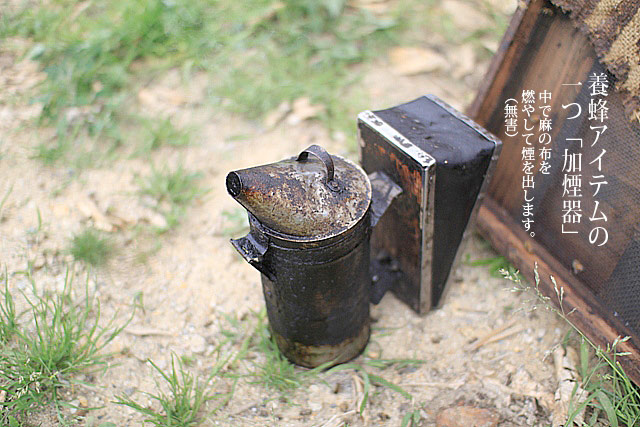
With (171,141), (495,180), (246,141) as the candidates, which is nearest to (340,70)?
(246,141)

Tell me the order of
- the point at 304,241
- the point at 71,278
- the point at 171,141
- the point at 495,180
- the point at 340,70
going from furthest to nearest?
the point at 340,70 < the point at 171,141 < the point at 495,180 < the point at 71,278 < the point at 304,241

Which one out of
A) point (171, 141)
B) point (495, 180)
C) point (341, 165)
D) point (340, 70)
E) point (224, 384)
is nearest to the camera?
point (341, 165)

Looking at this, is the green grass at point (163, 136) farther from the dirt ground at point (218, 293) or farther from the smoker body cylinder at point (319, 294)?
the smoker body cylinder at point (319, 294)

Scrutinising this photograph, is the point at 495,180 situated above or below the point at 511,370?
above

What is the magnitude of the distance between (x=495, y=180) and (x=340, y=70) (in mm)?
1570

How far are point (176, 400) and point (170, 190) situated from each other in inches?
55.8

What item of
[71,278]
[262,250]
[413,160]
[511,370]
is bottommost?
[511,370]

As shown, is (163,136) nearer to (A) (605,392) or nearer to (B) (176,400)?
(B) (176,400)

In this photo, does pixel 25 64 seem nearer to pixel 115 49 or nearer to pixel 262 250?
pixel 115 49

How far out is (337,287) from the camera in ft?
7.18

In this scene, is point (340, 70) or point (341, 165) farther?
point (340, 70)

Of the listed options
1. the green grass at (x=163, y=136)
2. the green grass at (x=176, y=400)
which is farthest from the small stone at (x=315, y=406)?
the green grass at (x=163, y=136)

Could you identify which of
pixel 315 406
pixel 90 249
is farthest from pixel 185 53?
pixel 315 406

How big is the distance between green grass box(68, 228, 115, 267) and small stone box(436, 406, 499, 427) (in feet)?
6.12
